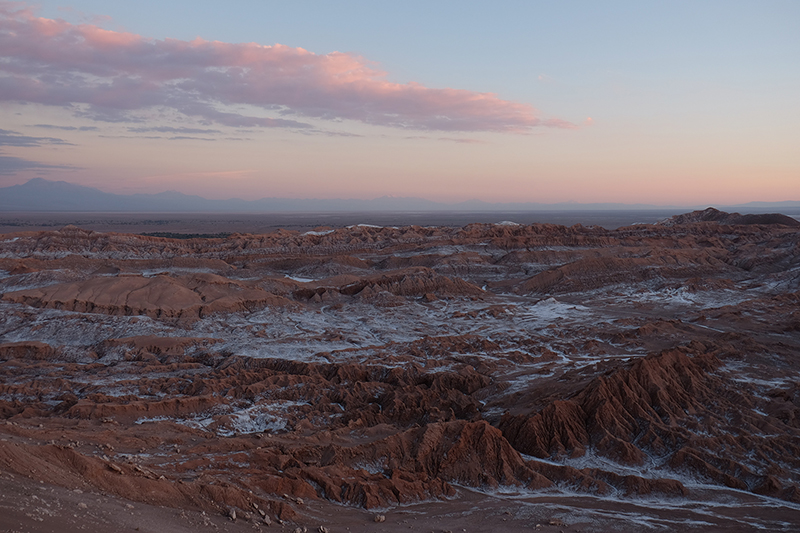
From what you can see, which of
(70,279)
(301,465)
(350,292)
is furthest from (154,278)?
(301,465)

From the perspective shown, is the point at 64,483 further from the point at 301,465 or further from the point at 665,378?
the point at 665,378

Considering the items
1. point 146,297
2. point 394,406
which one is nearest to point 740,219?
point 394,406

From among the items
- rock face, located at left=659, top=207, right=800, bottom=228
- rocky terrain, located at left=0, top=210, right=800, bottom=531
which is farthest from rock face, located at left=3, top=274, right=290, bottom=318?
rock face, located at left=659, top=207, right=800, bottom=228

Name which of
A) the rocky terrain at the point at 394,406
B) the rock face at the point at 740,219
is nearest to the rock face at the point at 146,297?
the rocky terrain at the point at 394,406

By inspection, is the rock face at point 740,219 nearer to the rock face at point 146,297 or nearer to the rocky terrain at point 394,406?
the rocky terrain at point 394,406

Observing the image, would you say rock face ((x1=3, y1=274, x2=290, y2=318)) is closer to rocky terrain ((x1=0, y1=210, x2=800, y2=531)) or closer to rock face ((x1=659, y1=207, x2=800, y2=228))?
rocky terrain ((x1=0, y1=210, x2=800, y2=531))

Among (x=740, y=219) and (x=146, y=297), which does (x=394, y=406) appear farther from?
(x=740, y=219)

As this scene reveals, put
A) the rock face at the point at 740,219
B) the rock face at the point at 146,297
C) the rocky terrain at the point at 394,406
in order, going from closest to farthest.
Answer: the rocky terrain at the point at 394,406, the rock face at the point at 146,297, the rock face at the point at 740,219

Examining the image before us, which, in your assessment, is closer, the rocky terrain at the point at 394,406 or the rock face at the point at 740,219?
the rocky terrain at the point at 394,406
